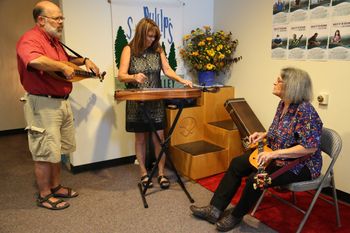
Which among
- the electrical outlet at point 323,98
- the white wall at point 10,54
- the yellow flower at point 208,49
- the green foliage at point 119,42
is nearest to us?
the electrical outlet at point 323,98

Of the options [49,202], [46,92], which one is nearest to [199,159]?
[49,202]

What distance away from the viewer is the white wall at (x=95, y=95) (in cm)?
283

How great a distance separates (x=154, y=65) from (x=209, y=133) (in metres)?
1.00

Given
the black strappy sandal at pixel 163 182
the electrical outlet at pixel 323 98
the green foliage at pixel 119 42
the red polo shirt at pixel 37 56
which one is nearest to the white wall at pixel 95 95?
the green foliage at pixel 119 42

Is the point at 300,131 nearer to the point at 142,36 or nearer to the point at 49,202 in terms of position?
the point at 142,36

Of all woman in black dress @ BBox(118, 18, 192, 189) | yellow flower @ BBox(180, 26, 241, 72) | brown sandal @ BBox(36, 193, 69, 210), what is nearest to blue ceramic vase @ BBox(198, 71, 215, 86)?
yellow flower @ BBox(180, 26, 241, 72)

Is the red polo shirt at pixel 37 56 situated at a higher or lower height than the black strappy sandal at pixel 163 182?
higher

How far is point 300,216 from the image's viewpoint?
2.29 m

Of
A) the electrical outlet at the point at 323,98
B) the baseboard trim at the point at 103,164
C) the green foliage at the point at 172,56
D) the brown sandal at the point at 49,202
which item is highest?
the green foliage at the point at 172,56

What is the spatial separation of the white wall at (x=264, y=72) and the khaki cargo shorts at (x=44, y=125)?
190 centimetres

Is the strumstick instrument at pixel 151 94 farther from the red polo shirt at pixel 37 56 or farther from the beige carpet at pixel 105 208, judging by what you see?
the beige carpet at pixel 105 208

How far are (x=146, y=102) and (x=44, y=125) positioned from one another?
2.73 ft

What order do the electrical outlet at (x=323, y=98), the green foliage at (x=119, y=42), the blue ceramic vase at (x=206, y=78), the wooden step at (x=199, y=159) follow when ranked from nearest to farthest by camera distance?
the electrical outlet at (x=323, y=98) < the wooden step at (x=199, y=159) < the green foliage at (x=119, y=42) < the blue ceramic vase at (x=206, y=78)

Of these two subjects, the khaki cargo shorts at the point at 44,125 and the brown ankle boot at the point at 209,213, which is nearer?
the brown ankle boot at the point at 209,213
